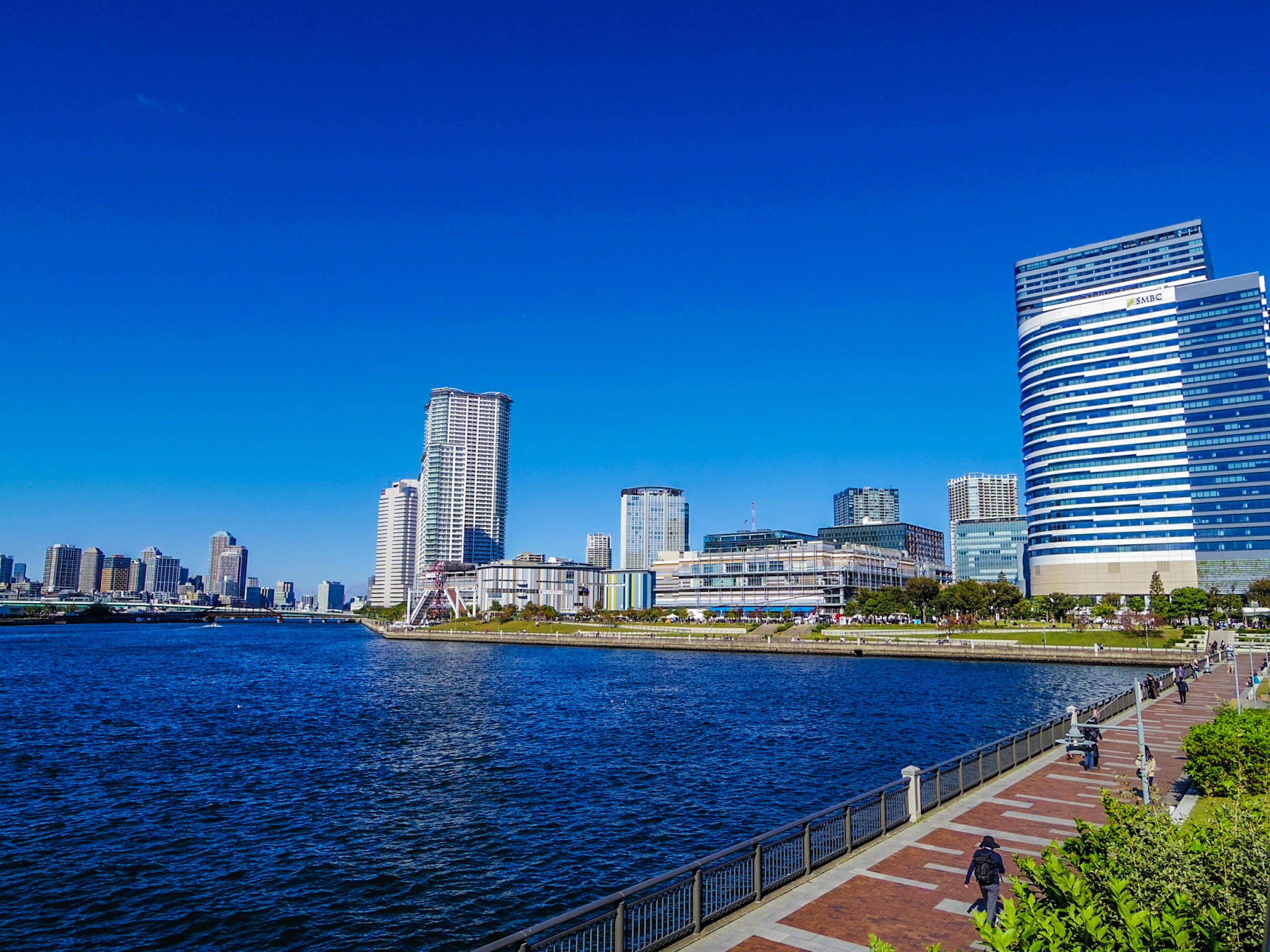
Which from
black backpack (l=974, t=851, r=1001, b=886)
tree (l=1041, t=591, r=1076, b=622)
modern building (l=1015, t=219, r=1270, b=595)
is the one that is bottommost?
tree (l=1041, t=591, r=1076, b=622)

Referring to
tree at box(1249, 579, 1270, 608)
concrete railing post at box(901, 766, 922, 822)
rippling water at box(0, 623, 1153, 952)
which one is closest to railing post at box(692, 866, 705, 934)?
rippling water at box(0, 623, 1153, 952)

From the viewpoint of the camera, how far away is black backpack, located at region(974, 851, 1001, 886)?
16.4 metres

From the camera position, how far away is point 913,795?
24.5 meters

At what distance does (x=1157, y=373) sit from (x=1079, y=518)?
38843 mm

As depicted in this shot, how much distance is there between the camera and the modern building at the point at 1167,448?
180 meters

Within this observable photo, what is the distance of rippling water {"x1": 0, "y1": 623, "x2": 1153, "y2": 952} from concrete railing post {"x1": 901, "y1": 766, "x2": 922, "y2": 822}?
796 cm

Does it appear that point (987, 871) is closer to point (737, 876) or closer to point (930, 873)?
point (930, 873)

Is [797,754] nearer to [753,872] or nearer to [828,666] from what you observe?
[753,872]

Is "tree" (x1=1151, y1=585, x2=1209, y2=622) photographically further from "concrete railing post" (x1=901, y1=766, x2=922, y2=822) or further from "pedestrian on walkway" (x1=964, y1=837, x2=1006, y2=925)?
"pedestrian on walkway" (x1=964, y1=837, x2=1006, y2=925)

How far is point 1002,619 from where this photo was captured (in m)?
173

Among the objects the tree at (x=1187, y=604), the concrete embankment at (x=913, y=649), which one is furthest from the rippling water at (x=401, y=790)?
the tree at (x=1187, y=604)

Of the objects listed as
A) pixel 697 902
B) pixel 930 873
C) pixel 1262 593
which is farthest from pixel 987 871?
pixel 1262 593

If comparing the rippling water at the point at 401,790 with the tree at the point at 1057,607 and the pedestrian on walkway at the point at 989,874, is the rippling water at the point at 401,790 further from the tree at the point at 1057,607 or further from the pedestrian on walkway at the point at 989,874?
the tree at the point at 1057,607

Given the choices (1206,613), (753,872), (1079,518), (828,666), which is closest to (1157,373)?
(1079,518)
